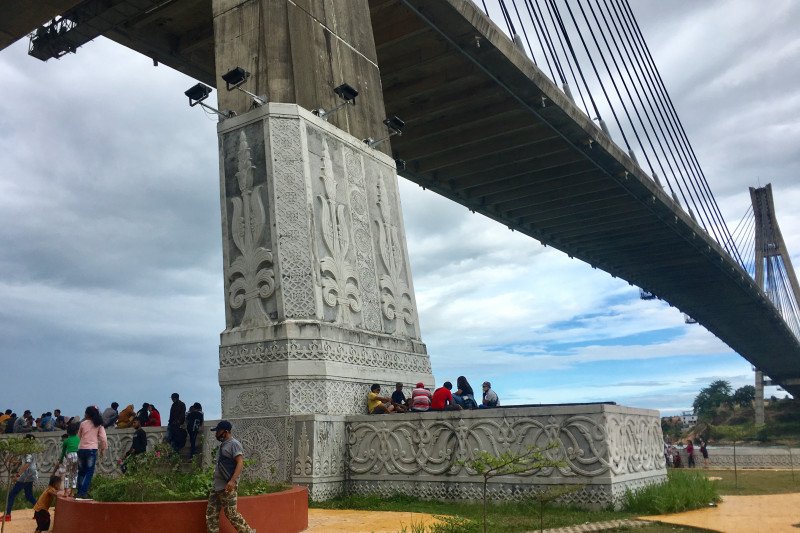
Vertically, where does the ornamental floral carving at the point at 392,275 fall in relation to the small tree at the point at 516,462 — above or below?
above

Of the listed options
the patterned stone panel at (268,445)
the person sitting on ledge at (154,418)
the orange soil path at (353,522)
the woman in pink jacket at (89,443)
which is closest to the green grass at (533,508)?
the orange soil path at (353,522)

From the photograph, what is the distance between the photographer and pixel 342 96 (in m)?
11.4

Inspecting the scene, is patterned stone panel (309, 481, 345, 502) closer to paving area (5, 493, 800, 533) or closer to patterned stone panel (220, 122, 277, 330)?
paving area (5, 493, 800, 533)

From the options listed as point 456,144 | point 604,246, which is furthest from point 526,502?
point 604,246

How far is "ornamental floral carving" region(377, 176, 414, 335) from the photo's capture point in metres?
11.3

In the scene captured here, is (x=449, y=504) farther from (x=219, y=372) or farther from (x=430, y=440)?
(x=219, y=372)

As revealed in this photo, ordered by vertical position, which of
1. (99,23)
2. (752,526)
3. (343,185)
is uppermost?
(99,23)

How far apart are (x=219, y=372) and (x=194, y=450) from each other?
2.00 metres

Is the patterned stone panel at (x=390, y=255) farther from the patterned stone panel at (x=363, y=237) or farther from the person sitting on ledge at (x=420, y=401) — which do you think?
the person sitting on ledge at (x=420, y=401)

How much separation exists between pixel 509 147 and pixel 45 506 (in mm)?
20384

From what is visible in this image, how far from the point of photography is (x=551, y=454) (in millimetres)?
8172

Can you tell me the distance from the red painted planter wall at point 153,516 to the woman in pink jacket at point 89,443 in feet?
8.45

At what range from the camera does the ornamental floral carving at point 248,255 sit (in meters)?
9.68

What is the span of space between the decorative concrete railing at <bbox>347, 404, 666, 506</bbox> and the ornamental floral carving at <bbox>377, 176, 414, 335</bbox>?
2.34 m
